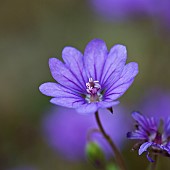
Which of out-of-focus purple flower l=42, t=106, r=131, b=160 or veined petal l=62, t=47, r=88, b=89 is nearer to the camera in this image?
veined petal l=62, t=47, r=88, b=89

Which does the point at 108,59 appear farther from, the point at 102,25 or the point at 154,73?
the point at 102,25

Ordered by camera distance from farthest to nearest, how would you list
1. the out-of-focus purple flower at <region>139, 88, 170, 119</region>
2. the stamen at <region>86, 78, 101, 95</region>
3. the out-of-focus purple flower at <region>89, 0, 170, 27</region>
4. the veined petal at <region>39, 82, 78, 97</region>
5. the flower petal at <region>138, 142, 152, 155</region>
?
the out-of-focus purple flower at <region>89, 0, 170, 27</region>
the out-of-focus purple flower at <region>139, 88, 170, 119</region>
the stamen at <region>86, 78, 101, 95</region>
the veined petal at <region>39, 82, 78, 97</region>
the flower petal at <region>138, 142, 152, 155</region>

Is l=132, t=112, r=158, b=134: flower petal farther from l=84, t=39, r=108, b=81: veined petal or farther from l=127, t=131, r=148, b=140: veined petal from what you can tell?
l=84, t=39, r=108, b=81: veined petal

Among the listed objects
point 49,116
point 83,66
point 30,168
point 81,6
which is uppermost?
point 81,6

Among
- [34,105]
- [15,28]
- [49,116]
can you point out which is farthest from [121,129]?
[15,28]

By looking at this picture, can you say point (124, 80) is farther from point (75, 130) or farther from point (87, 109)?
point (75, 130)

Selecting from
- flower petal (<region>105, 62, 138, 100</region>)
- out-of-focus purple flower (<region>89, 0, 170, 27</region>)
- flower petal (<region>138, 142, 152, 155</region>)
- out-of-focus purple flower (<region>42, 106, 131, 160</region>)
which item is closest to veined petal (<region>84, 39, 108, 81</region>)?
flower petal (<region>105, 62, 138, 100</region>)
